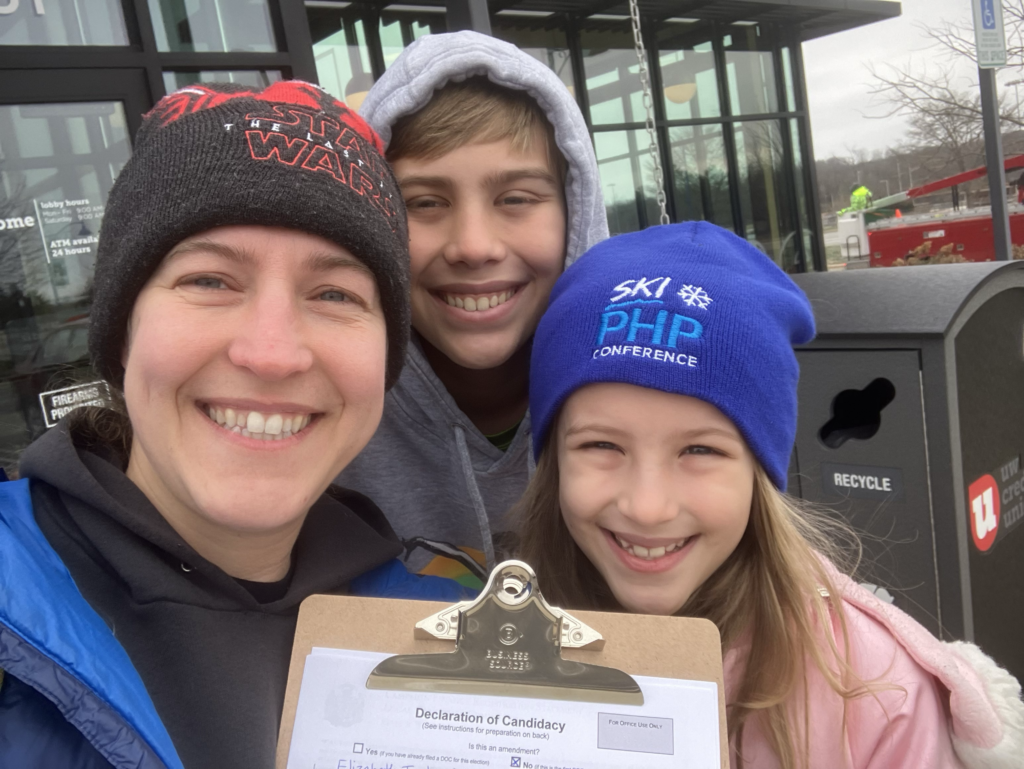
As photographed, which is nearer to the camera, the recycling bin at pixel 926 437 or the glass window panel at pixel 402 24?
the recycling bin at pixel 926 437

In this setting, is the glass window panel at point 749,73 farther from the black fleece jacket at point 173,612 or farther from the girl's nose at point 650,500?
the black fleece jacket at point 173,612

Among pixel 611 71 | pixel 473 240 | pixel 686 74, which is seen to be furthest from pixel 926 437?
pixel 686 74

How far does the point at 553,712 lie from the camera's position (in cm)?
100

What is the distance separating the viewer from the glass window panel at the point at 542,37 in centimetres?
928

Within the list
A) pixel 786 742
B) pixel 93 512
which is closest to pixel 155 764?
pixel 93 512

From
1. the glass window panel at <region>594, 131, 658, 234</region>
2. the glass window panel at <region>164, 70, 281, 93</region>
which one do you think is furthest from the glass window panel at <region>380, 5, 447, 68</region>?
the glass window panel at <region>164, 70, 281, 93</region>

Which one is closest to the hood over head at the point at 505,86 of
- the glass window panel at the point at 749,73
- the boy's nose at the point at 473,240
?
the boy's nose at the point at 473,240

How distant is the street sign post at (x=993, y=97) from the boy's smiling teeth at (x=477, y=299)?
17.1 ft

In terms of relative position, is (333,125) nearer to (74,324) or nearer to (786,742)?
(786,742)

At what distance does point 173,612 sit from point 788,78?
12.8m

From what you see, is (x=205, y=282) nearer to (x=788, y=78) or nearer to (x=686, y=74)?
(x=686, y=74)

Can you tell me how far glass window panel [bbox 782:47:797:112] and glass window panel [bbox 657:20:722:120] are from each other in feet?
4.84

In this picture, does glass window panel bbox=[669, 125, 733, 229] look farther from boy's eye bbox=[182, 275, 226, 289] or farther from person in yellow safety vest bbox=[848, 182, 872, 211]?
boy's eye bbox=[182, 275, 226, 289]

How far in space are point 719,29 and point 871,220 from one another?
30.7 ft
